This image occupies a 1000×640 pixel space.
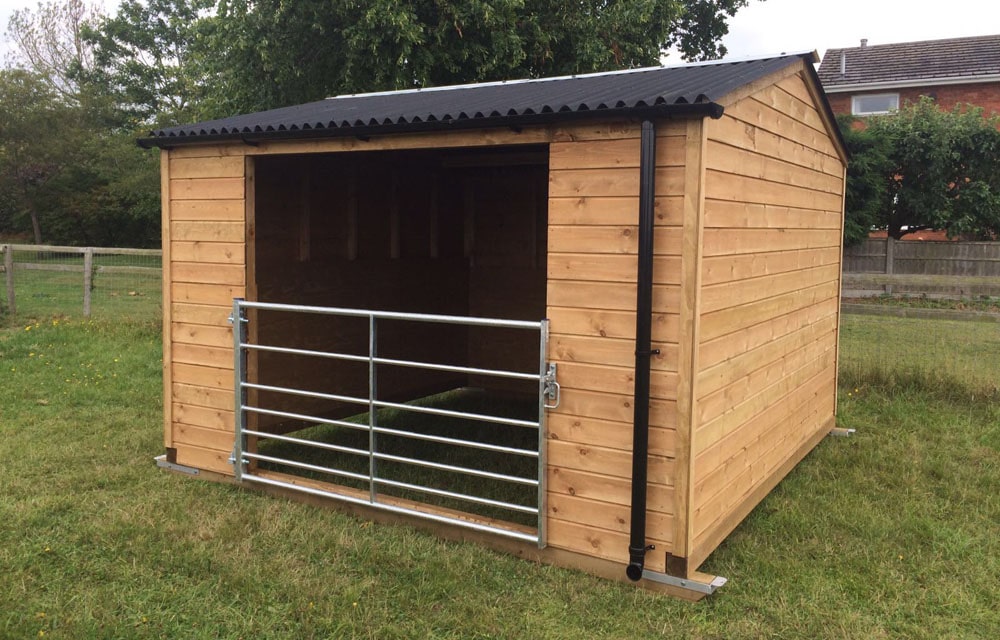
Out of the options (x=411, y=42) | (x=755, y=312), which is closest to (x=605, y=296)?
(x=755, y=312)

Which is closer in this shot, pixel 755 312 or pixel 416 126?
pixel 416 126

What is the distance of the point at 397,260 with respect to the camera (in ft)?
23.6

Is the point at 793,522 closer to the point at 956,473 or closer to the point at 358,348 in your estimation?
the point at 956,473

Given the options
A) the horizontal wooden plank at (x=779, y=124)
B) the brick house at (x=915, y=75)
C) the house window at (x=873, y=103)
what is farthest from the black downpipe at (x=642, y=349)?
the house window at (x=873, y=103)

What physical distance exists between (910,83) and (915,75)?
468mm

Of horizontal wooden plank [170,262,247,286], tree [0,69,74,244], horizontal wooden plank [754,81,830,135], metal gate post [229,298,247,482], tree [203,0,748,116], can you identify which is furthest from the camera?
tree [0,69,74,244]

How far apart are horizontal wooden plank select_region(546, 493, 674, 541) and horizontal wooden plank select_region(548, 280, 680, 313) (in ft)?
2.96

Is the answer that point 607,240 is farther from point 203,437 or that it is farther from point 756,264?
point 203,437

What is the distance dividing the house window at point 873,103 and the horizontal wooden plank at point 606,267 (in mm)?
21982

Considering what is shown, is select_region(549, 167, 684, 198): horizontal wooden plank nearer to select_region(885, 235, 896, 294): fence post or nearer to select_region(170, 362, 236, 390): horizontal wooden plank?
select_region(170, 362, 236, 390): horizontal wooden plank

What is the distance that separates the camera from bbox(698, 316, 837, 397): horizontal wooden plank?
392 cm

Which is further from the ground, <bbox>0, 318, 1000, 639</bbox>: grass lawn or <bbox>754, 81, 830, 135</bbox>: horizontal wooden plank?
<bbox>754, 81, 830, 135</bbox>: horizontal wooden plank

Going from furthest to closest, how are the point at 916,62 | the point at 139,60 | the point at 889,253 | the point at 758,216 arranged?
the point at 139,60
the point at 916,62
the point at 889,253
the point at 758,216

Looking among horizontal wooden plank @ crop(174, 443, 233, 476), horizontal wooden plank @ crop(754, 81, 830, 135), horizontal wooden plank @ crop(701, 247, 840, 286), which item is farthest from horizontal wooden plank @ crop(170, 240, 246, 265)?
horizontal wooden plank @ crop(754, 81, 830, 135)
